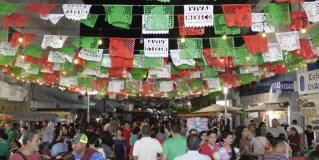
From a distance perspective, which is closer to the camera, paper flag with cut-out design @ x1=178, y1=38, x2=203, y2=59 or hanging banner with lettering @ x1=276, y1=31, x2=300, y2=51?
hanging banner with lettering @ x1=276, y1=31, x2=300, y2=51

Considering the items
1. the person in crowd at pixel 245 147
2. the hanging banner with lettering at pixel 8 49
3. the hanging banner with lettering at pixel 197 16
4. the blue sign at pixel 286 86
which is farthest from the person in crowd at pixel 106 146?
the blue sign at pixel 286 86

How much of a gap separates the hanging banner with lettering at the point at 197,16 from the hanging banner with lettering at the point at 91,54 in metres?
4.48

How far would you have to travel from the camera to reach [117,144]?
57.2 feet

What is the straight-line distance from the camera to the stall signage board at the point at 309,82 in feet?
65.6

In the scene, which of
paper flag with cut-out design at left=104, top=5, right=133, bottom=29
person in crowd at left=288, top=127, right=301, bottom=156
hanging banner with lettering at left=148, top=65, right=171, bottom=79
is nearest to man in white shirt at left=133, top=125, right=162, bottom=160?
paper flag with cut-out design at left=104, top=5, right=133, bottom=29

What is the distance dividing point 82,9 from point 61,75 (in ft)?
34.8

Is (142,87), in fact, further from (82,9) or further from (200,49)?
(82,9)

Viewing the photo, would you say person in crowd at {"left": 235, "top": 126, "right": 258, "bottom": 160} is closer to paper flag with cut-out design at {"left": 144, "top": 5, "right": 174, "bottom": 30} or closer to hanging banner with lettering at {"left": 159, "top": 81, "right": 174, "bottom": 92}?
paper flag with cut-out design at {"left": 144, "top": 5, "right": 174, "bottom": 30}

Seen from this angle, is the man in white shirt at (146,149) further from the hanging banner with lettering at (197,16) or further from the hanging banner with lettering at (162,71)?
the hanging banner with lettering at (162,71)

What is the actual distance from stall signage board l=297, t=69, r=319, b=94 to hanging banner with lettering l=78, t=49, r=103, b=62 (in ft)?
29.9

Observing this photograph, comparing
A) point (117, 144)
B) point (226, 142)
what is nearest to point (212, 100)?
point (117, 144)

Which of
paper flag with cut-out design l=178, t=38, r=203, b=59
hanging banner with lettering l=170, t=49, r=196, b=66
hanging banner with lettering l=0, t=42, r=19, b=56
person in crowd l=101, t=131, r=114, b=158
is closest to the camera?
person in crowd l=101, t=131, r=114, b=158

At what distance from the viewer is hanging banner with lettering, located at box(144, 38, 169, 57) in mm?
13242

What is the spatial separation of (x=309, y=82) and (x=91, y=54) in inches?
384
